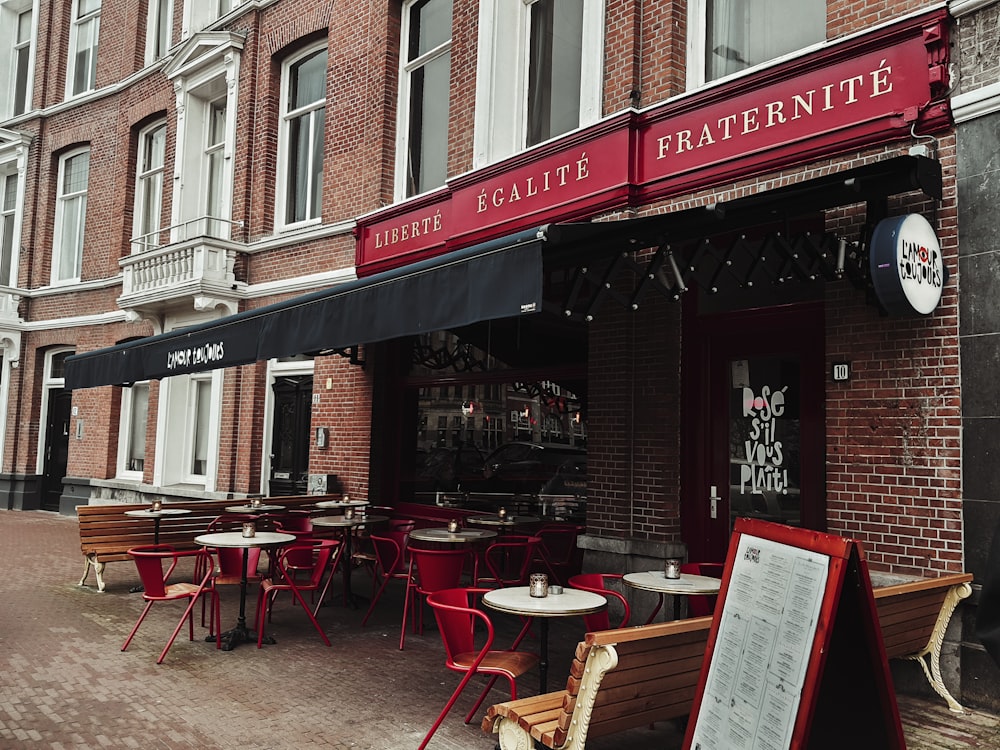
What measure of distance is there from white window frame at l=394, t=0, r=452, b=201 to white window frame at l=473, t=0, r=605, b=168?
182 centimetres

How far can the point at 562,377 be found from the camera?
886cm

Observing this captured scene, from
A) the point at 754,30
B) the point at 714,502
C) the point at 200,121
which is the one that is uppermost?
the point at 200,121

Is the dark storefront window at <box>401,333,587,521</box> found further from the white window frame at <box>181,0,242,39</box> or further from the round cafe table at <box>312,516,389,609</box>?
the white window frame at <box>181,0,242,39</box>

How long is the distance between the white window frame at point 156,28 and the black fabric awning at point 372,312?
31.3 ft

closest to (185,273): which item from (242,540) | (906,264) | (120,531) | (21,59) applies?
(120,531)

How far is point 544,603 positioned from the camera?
448 centimetres

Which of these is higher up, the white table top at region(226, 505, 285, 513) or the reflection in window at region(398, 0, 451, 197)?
the reflection in window at region(398, 0, 451, 197)

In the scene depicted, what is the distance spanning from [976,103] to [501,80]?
17.2 ft

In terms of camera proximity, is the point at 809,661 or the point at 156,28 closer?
Result: the point at 809,661

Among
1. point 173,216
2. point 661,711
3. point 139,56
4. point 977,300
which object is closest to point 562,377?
point 977,300

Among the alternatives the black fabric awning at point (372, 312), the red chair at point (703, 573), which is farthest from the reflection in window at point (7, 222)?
the red chair at point (703, 573)

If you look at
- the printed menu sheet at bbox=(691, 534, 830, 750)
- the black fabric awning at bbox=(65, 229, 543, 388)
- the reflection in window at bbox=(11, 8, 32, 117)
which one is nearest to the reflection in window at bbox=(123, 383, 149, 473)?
the black fabric awning at bbox=(65, 229, 543, 388)

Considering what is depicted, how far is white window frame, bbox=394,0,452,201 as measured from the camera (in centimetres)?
1109

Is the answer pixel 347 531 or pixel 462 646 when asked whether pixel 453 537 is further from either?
pixel 462 646
